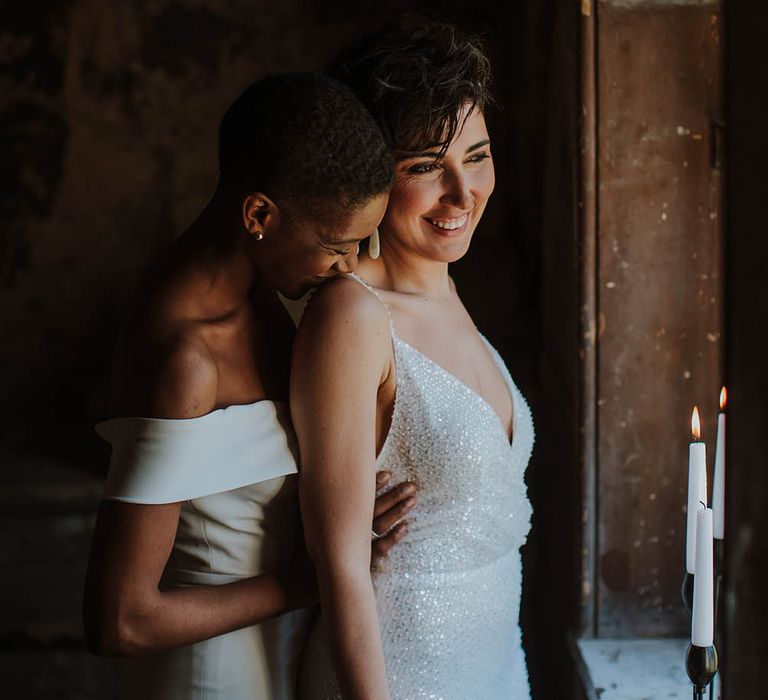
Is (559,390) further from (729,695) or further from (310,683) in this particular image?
(729,695)

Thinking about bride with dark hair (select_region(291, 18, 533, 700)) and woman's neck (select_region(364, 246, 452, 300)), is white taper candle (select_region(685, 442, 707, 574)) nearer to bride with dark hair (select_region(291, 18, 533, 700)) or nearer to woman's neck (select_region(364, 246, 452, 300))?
bride with dark hair (select_region(291, 18, 533, 700))

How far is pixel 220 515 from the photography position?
1225 millimetres

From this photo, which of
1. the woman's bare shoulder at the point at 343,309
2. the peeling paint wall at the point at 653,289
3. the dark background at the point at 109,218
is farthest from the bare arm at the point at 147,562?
the dark background at the point at 109,218

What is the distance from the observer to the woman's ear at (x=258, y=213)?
1.12 metres

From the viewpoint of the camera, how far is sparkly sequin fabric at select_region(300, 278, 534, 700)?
55.0 inches

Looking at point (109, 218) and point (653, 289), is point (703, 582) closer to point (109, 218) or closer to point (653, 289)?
point (653, 289)

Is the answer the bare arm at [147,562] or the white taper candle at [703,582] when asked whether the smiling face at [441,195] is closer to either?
the bare arm at [147,562]

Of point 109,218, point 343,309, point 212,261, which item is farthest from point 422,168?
point 109,218

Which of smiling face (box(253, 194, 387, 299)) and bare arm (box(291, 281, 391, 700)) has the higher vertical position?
smiling face (box(253, 194, 387, 299))

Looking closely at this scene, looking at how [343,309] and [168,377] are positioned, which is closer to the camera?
[168,377]

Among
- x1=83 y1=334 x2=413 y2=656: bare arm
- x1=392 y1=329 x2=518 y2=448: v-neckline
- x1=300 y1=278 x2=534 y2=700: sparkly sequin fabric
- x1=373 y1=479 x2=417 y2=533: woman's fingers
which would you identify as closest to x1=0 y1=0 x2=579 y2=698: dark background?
x1=392 y1=329 x2=518 y2=448: v-neckline

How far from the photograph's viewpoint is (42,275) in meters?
3.27

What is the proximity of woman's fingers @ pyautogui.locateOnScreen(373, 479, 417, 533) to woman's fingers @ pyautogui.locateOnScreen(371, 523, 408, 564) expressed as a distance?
0.03 meters

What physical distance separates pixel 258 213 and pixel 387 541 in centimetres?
57
